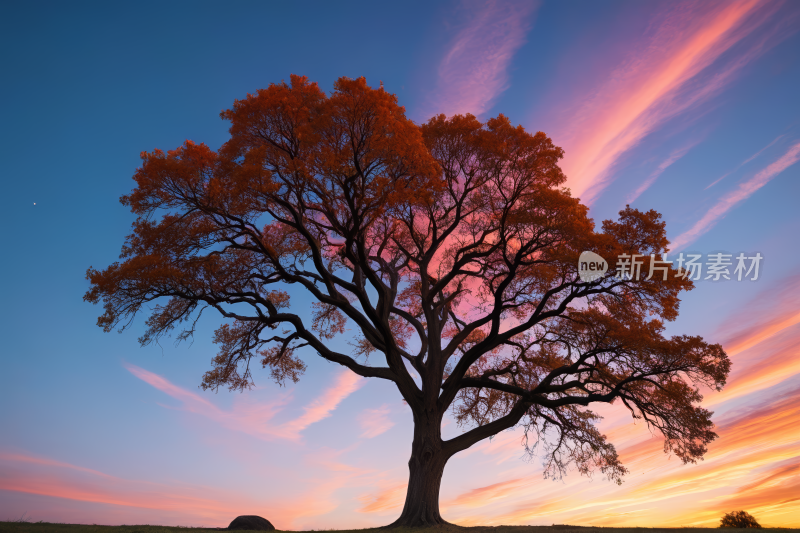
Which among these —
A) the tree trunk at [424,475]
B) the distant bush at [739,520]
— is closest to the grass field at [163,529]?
the tree trunk at [424,475]

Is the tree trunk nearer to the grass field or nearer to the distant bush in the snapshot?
the grass field

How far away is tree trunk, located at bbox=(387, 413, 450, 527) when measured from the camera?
14.2 metres

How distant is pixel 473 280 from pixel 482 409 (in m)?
4.95

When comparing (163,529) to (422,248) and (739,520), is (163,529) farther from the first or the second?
(739,520)

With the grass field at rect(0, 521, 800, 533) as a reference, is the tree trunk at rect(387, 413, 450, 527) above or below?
above

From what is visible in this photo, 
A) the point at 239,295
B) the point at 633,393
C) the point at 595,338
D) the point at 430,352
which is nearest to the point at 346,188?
the point at 239,295

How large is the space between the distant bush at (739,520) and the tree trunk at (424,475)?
11.8 m

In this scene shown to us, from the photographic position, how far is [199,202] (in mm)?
14164

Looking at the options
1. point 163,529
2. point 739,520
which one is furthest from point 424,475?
point 739,520

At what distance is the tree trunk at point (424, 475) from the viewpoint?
1420 cm

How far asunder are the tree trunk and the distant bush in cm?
1178

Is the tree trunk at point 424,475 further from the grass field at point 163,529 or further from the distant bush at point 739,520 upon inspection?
the distant bush at point 739,520

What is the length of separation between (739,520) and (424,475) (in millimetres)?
12671

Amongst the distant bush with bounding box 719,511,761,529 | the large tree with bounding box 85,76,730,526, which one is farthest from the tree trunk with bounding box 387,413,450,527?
the distant bush with bounding box 719,511,761,529
